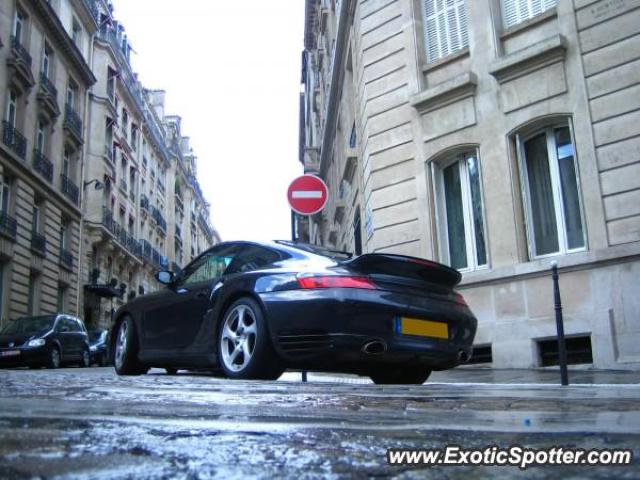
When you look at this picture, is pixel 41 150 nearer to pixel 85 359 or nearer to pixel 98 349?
pixel 98 349

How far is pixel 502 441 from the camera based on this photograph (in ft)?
4.90

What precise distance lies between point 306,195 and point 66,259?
76.4ft

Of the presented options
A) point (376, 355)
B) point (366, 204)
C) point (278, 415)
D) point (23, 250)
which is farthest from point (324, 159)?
point (278, 415)

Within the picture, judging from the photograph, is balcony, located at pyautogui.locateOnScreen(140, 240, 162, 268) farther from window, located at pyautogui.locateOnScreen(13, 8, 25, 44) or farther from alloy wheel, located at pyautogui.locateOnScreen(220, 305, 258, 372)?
alloy wheel, located at pyautogui.locateOnScreen(220, 305, 258, 372)

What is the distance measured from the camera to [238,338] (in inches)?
209

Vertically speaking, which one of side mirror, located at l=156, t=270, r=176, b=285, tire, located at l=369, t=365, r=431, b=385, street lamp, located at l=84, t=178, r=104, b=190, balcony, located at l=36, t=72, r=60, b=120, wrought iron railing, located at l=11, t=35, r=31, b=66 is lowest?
tire, located at l=369, t=365, r=431, b=385

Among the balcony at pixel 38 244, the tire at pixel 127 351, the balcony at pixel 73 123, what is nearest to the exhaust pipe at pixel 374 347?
the tire at pixel 127 351

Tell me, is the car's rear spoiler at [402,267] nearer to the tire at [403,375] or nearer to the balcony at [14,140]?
the tire at [403,375]

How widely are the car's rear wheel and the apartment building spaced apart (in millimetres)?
7801

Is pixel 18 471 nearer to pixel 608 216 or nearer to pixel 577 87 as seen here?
pixel 608 216

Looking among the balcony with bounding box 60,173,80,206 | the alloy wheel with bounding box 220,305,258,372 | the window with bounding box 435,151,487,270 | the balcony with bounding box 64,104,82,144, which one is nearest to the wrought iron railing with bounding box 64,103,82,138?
the balcony with bounding box 64,104,82,144

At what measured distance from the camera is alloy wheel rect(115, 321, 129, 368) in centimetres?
710

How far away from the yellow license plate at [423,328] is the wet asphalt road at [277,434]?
226cm

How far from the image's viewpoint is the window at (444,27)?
12.2m
